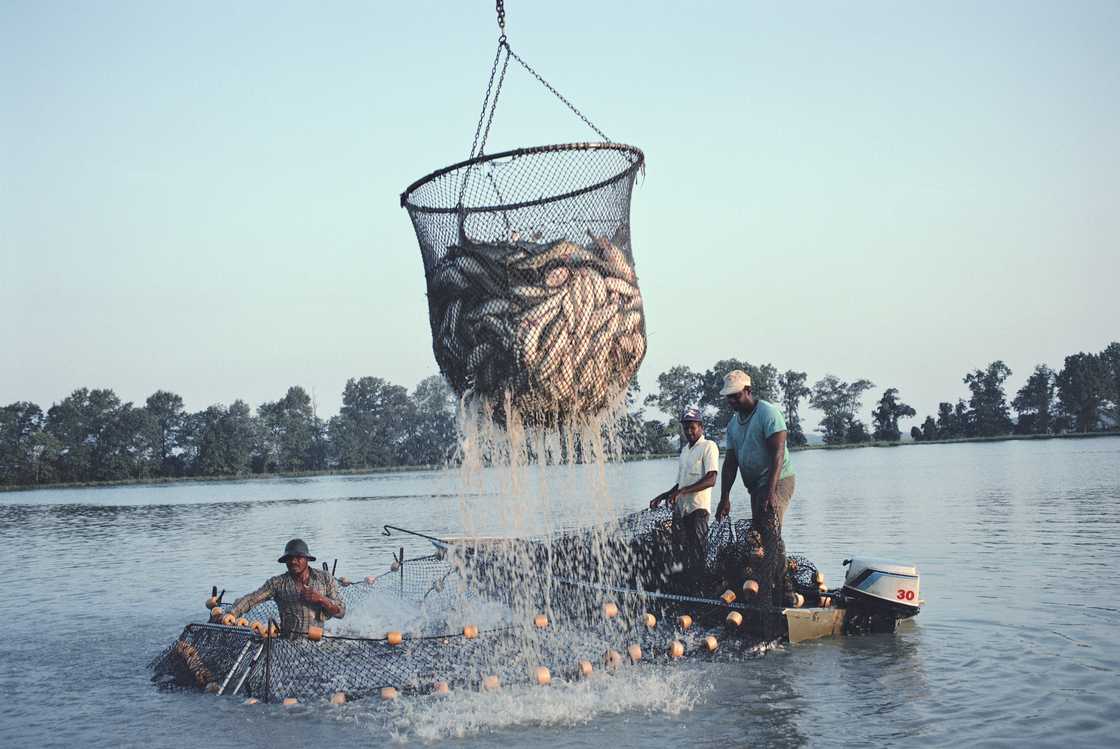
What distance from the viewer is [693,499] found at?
898 centimetres

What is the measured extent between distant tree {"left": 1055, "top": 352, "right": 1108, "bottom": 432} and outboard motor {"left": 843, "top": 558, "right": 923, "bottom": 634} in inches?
3952

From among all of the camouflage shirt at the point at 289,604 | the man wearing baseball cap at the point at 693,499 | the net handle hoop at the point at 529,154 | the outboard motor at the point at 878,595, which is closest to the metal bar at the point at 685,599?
the man wearing baseball cap at the point at 693,499

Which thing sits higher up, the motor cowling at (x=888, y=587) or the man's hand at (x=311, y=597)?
A: the man's hand at (x=311, y=597)

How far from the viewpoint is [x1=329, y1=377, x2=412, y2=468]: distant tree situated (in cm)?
9100

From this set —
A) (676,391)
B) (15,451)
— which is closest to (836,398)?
(676,391)


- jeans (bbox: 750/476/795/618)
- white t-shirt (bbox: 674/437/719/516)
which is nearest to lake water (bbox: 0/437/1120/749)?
jeans (bbox: 750/476/795/618)

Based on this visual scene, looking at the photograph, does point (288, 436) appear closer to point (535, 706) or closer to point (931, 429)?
point (931, 429)

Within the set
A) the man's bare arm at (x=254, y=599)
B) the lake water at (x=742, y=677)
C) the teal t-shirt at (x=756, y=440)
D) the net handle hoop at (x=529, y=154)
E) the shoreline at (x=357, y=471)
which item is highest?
the net handle hoop at (x=529, y=154)

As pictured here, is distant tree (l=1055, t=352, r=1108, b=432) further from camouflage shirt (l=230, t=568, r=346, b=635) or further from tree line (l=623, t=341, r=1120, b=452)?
camouflage shirt (l=230, t=568, r=346, b=635)

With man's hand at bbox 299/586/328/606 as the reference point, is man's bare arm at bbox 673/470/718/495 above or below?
above

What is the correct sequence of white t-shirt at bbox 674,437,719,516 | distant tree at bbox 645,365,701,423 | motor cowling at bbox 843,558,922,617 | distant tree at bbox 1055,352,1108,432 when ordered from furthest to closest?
1. distant tree at bbox 1055,352,1108,432
2. distant tree at bbox 645,365,701,423
3. white t-shirt at bbox 674,437,719,516
4. motor cowling at bbox 843,558,922,617

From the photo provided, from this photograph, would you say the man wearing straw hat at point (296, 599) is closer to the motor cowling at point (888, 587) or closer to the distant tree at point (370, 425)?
the motor cowling at point (888, 587)

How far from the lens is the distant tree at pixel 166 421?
91.3 m

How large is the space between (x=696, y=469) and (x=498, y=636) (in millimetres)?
2560
